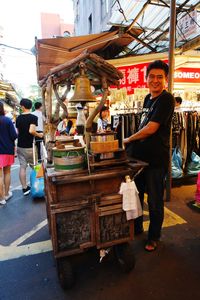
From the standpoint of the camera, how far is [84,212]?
6.22ft

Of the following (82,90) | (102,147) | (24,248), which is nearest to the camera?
(102,147)

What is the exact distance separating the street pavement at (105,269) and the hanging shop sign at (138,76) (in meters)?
3.46

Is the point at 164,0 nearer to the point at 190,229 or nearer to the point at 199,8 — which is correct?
the point at 199,8

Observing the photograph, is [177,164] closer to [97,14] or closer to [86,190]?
[86,190]

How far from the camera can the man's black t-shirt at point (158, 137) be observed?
2189 millimetres

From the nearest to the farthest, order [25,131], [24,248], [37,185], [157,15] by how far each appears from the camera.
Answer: [24,248]
[37,185]
[25,131]
[157,15]

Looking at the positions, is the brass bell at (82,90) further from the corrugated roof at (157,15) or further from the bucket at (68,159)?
the corrugated roof at (157,15)

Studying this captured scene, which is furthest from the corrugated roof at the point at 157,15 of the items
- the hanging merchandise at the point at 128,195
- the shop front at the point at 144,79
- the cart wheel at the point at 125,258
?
the cart wheel at the point at 125,258

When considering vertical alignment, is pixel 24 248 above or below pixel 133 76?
below

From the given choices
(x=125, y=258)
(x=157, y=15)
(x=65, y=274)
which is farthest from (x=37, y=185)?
(x=157, y=15)

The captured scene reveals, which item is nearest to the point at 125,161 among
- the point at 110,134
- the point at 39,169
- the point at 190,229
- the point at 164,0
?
the point at 110,134

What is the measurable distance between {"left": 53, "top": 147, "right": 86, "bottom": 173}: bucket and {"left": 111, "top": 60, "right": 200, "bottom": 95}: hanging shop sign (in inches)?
151

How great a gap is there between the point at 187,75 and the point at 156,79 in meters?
3.97

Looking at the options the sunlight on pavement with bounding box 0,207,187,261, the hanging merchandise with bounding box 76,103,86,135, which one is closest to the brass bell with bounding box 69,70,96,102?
the hanging merchandise with bounding box 76,103,86,135
